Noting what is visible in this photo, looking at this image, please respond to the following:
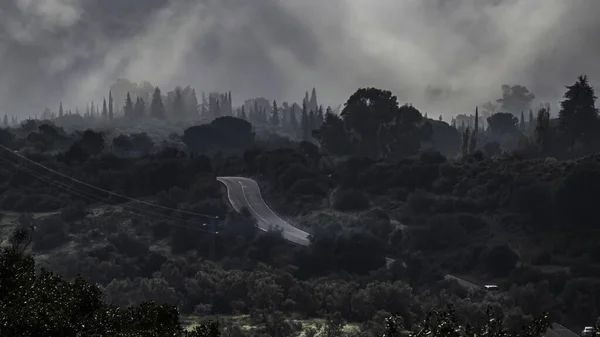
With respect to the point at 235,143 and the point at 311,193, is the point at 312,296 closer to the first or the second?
the point at 311,193

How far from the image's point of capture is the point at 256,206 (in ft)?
380

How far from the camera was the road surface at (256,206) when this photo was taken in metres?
101

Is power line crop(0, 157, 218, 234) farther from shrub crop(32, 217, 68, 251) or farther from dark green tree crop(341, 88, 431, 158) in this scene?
dark green tree crop(341, 88, 431, 158)

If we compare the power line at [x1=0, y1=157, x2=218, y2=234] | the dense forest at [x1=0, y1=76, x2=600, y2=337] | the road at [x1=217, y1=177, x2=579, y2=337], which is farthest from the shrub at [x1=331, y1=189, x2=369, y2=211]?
the power line at [x1=0, y1=157, x2=218, y2=234]

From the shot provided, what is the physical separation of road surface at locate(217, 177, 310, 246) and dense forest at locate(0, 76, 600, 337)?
186cm

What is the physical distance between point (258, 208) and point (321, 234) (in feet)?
72.6

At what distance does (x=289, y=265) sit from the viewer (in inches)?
3391

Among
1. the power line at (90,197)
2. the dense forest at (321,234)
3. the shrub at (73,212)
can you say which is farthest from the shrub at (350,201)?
the shrub at (73,212)

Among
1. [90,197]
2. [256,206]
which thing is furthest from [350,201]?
[90,197]

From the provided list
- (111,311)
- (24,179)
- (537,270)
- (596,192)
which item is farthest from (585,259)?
(24,179)

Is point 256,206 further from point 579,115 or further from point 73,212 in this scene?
point 579,115

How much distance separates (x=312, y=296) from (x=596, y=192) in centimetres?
4674

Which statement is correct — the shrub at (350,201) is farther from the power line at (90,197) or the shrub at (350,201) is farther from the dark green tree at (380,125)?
the dark green tree at (380,125)

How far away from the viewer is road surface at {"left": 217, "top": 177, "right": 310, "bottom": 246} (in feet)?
333
